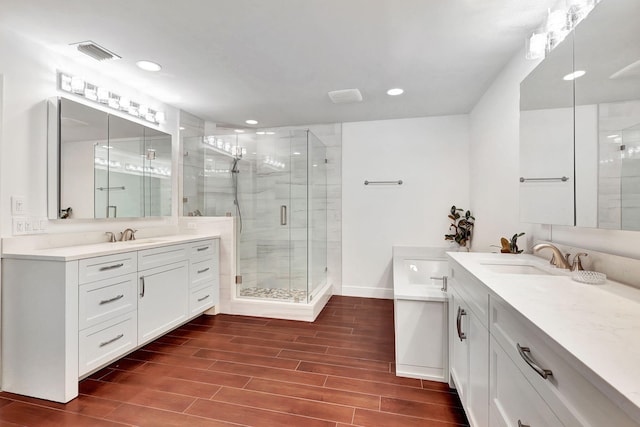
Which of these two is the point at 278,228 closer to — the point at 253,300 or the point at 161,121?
the point at 253,300

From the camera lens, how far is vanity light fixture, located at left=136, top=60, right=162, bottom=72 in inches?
93.2

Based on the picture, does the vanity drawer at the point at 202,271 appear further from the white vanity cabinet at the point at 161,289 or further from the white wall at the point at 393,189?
the white wall at the point at 393,189

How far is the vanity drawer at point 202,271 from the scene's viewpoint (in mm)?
2910

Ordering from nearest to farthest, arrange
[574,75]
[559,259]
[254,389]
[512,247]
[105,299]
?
[574,75] → [559,259] → [254,389] → [105,299] → [512,247]

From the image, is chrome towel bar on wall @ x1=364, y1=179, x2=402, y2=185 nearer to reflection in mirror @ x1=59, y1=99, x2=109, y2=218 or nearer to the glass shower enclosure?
the glass shower enclosure

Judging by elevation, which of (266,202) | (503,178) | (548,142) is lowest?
(266,202)

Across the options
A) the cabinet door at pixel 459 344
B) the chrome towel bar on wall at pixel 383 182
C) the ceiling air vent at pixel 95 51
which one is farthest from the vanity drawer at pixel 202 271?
the cabinet door at pixel 459 344

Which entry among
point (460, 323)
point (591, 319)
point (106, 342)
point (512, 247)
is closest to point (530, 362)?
point (591, 319)

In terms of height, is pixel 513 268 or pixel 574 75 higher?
pixel 574 75

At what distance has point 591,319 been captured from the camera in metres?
0.83

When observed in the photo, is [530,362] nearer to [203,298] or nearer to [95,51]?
[203,298]

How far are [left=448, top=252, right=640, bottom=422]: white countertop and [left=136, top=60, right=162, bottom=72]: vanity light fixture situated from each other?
109 inches

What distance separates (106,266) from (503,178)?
3165 millimetres

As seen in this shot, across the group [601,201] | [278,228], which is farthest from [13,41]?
[601,201]
